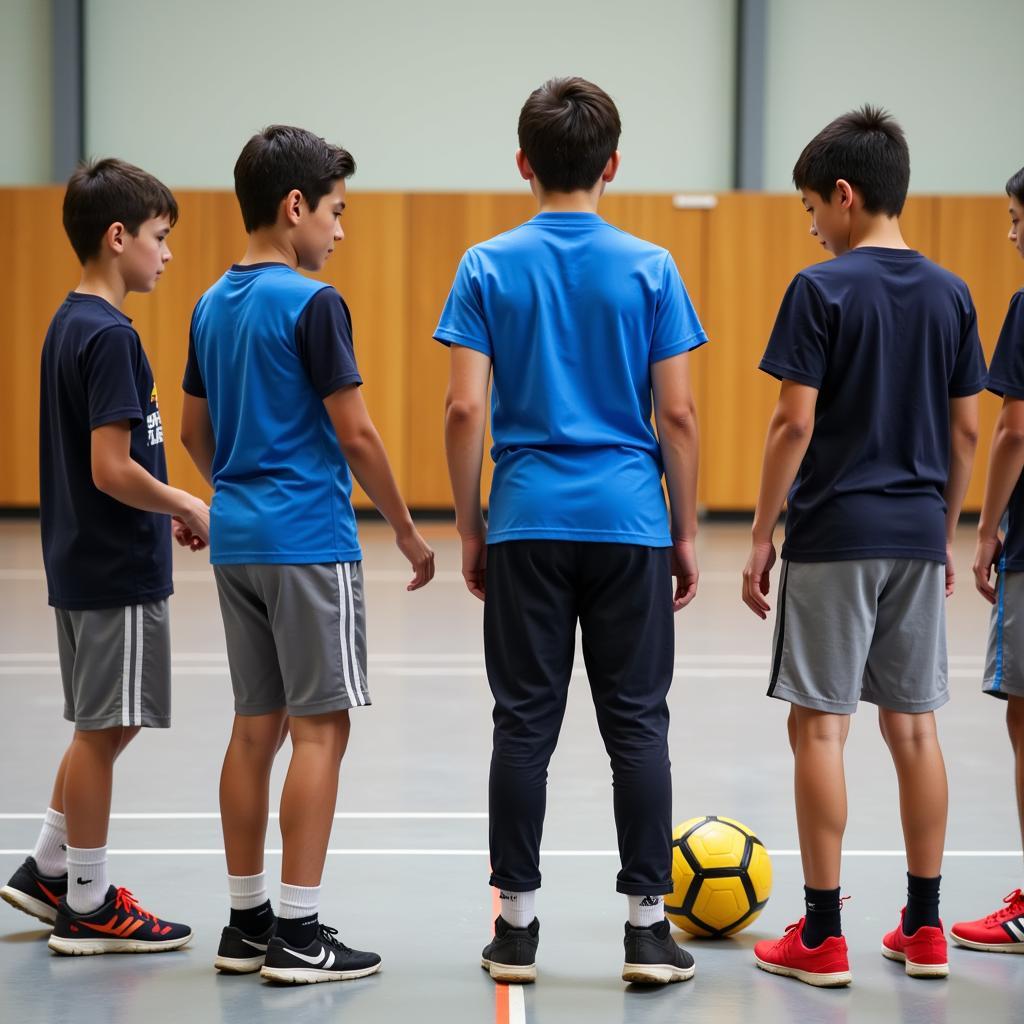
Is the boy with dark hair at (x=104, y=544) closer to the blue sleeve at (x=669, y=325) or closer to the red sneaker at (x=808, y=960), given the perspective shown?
the blue sleeve at (x=669, y=325)

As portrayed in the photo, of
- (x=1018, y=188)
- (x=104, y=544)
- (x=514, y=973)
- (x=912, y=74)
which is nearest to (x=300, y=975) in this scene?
(x=514, y=973)

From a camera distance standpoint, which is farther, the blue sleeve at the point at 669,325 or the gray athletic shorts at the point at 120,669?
the gray athletic shorts at the point at 120,669

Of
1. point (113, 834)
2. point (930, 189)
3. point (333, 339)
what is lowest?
point (113, 834)

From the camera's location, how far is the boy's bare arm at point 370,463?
2.78 m

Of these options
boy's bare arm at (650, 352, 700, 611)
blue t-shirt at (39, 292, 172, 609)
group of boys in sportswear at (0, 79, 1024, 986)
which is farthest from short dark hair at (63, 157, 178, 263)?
boy's bare arm at (650, 352, 700, 611)

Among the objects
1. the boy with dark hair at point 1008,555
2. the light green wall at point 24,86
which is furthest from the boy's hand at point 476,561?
the light green wall at point 24,86

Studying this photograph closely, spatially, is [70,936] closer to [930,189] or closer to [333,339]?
[333,339]

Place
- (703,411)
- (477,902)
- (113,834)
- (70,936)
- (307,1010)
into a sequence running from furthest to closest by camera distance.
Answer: (703,411) → (113,834) → (477,902) → (70,936) → (307,1010)

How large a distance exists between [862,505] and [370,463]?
996 mm

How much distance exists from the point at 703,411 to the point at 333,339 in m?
9.89

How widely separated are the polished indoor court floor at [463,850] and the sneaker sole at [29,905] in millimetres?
44

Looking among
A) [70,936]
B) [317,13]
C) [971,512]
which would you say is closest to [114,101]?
[317,13]

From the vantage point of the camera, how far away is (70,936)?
9.85 ft

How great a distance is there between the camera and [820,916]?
9.32 feet
